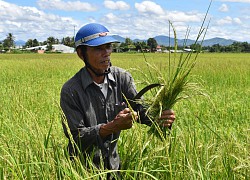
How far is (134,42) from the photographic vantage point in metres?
2.46

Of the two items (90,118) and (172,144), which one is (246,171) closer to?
(172,144)

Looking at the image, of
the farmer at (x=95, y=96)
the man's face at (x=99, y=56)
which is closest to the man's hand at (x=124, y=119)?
the farmer at (x=95, y=96)

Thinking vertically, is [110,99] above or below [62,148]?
above

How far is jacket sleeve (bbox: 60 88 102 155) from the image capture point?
239cm

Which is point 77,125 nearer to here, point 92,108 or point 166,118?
point 92,108

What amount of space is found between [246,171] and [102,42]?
119 centimetres

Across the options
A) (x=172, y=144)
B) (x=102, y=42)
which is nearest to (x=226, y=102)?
(x=172, y=144)

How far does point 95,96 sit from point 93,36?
0.42 metres

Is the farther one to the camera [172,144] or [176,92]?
[172,144]

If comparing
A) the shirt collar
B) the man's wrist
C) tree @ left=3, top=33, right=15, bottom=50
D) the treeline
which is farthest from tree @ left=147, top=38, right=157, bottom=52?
tree @ left=3, top=33, right=15, bottom=50

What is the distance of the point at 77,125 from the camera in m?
2.46

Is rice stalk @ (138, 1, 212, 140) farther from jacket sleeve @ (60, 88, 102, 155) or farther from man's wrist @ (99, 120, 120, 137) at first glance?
jacket sleeve @ (60, 88, 102, 155)

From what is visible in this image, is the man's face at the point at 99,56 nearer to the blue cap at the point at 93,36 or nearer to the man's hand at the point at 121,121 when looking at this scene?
the blue cap at the point at 93,36

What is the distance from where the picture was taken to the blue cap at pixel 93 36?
2457 mm
